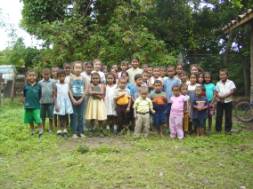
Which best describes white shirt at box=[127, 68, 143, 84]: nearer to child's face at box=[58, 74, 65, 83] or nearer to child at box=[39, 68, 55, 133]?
child's face at box=[58, 74, 65, 83]

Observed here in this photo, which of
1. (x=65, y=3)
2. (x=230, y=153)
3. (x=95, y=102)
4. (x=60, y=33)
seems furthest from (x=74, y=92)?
(x=65, y=3)

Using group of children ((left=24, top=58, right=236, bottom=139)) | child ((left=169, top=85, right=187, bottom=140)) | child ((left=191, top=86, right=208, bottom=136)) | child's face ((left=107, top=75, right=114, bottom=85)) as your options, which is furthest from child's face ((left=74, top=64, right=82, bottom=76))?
child ((left=191, top=86, right=208, bottom=136))

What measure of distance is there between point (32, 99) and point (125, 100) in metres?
2.13

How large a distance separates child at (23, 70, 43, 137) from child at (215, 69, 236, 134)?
13.7 feet

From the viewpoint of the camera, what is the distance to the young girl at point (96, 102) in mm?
10734

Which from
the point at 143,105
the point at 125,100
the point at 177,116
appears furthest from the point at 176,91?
the point at 125,100

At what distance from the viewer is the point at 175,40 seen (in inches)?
775

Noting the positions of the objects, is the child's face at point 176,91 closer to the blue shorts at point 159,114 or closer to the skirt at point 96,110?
the blue shorts at point 159,114

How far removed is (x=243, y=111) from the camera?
531 inches

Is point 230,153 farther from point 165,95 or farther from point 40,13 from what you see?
point 40,13

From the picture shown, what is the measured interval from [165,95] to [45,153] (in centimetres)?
341

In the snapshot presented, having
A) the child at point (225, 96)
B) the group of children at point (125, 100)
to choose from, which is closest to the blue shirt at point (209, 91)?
the group of children at point (125, 100)

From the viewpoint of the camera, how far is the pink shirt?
1048cm

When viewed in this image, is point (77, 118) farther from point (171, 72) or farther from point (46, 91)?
point (171, 72)
